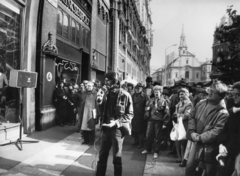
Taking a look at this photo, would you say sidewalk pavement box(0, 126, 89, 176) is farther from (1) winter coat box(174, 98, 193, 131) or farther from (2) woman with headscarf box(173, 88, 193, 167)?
(1) winter coat box(174, 98, 193, 131)

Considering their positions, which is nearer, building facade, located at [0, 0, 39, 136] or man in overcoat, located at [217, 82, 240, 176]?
man in overcoat, located at [217, 82, 240, 176]

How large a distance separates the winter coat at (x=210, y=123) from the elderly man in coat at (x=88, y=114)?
3661 millimetres

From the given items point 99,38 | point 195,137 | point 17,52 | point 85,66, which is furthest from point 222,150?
point 99,38

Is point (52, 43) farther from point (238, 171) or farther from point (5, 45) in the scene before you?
point (238, 171)

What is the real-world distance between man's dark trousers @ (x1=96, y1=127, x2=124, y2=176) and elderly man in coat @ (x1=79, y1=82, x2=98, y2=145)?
271cm

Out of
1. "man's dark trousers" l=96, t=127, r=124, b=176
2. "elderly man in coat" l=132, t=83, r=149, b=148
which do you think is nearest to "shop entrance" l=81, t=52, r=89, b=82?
"elderly man in coat" l=132, t=83, r=149, b=148

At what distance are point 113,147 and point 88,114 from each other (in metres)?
2.99

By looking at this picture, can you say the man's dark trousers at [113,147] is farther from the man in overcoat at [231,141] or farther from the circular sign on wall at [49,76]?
the circular sign on wall at [49,76]

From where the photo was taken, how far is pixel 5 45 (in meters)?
6.54

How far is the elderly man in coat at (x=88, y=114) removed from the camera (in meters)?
6.60

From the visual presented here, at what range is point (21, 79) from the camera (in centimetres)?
595

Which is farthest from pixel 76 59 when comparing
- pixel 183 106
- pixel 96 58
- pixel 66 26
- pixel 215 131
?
pixel 215 131

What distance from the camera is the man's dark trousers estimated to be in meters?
3.76

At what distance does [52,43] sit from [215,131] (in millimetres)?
6649
